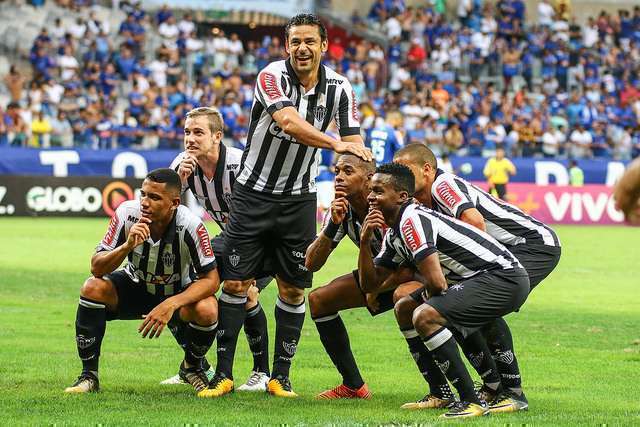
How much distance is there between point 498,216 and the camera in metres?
8.14

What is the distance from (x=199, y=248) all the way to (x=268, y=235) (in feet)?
1.90

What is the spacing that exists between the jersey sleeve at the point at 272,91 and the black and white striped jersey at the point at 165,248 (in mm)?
937

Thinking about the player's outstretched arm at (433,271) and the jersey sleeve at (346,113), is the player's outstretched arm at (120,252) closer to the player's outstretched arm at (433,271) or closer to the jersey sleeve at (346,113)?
the jersey sleeve at (346,113)

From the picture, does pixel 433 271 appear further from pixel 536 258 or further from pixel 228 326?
pixel 228 326

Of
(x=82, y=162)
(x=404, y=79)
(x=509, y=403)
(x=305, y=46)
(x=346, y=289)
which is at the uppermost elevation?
(x=404, y=79)

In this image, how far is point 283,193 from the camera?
8.42 metres

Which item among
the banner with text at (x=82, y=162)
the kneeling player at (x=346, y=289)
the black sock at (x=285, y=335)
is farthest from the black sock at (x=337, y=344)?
the banner with text at (x=82, y=162)

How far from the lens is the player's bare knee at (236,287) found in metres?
8.35

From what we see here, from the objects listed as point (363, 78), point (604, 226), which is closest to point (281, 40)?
point (363, 78)

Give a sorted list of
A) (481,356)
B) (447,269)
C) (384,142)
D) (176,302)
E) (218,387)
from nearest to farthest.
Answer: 1. (447,269)
2. (481,356)
3. (176,302)
4. (218,387)
5. (384,142)

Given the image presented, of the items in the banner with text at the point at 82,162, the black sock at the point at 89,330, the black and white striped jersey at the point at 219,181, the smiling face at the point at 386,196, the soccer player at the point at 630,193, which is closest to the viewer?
the soccer player at the point at 630,193

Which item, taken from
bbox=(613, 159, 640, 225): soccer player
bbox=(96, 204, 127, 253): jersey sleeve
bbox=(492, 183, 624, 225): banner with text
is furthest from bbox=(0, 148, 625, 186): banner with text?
bbox=(613, 159, 640, 225): soccer player

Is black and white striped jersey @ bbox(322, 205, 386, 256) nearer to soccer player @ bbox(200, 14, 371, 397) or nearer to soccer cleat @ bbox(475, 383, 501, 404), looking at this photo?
soccer player @ bbox(200, 14, 371, 397)

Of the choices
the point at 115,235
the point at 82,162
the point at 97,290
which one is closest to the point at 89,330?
the point at 97,290
